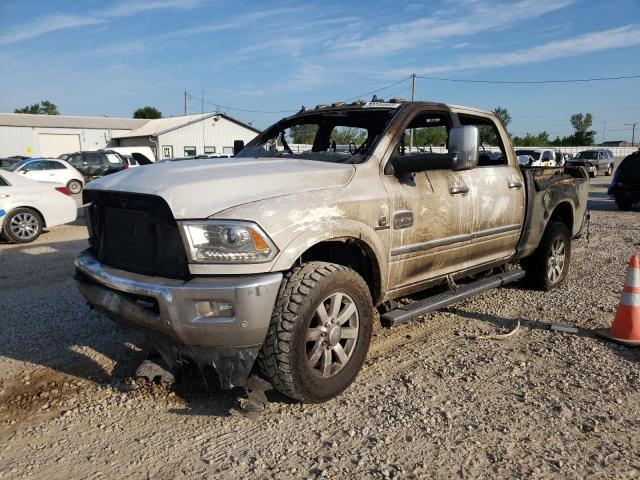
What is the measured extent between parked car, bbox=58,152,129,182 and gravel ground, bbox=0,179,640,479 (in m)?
20.0

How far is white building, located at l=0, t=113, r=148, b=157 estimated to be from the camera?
41.7 meters

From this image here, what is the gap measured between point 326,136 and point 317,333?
2505 millimetres

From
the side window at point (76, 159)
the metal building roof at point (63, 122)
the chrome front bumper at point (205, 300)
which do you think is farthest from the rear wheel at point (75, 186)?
the metal building roof at point (63, 122)

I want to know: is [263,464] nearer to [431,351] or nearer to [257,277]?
[257,277]

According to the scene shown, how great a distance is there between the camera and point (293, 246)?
2.90 m

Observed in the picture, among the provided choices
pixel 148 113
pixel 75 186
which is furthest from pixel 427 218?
pixel 148 113

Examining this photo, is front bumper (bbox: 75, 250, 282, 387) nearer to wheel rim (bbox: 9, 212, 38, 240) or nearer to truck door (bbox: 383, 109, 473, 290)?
truck door (bbox: 383, 109, 473, 290)

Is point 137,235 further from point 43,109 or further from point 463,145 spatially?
point 43,109

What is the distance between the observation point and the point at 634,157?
14.8m

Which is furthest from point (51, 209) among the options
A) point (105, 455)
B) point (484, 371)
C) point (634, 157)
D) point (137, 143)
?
point (137, 143)

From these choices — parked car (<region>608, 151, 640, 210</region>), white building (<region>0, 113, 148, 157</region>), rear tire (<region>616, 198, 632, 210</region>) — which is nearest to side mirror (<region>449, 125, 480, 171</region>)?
parked car (<region>608, 151, 640, 210</region>)

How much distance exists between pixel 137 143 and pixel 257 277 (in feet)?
→ 146

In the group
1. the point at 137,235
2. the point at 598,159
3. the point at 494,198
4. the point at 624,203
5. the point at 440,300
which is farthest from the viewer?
the point at 598,159

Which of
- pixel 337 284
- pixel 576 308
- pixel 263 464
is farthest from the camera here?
pixel 576 308
